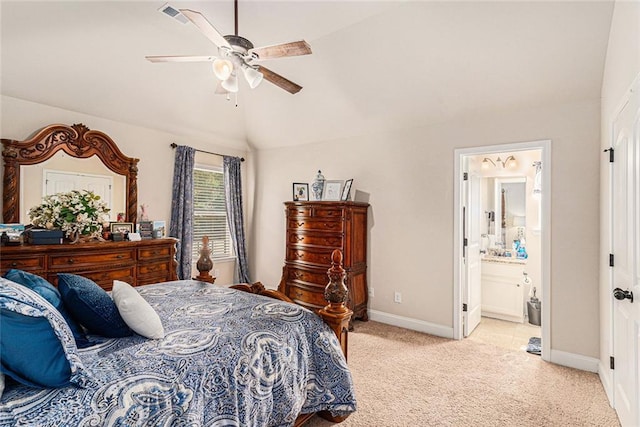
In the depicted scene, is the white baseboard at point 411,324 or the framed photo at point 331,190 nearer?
the white baseboard at point 411,324

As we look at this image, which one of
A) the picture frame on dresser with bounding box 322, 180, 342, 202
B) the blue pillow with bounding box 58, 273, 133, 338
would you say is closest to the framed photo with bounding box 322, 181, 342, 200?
the picture frame on dresser with bounding box 322, 180, 342, 202

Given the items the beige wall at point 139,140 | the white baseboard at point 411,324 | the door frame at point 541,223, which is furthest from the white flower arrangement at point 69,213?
the door frame at point 541,223

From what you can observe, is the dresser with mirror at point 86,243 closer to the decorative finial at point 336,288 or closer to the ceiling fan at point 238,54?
the ceiling fan at point 238,54

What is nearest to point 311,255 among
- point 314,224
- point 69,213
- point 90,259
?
point 314,224

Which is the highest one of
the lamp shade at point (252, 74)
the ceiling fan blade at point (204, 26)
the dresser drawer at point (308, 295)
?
the ceiling fan blade at point (204, 26)

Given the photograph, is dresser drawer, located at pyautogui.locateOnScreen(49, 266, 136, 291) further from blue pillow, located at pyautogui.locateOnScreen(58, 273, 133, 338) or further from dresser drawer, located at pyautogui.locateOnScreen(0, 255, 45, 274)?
blue pillow, located at pyautogui.locateOnScreen(58, 273, 133, 338)

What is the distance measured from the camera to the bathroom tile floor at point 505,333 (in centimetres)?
360

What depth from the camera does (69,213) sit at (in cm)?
321

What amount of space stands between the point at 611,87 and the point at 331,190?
2956 mm

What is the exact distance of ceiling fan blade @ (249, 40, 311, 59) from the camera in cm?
213

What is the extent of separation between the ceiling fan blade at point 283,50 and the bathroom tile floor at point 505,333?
351cm

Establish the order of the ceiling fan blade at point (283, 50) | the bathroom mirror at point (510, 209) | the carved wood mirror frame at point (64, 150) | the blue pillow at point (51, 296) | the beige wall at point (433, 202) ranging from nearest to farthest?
the blue pillow at point (51, 296) → the ceiling fan blade at point (283, 50) → the beige wall at point (433, 202) → the carved wood mirror frame at point (64, 150) → the bathroom mirror at point (510, 209)

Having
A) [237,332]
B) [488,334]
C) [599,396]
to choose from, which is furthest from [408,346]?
[237,332]

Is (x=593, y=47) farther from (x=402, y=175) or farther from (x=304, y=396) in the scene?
(x=304, y=396)
